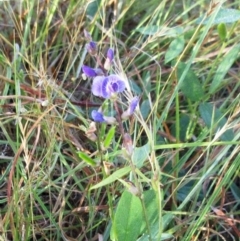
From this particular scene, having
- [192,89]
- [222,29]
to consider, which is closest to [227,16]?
[222,29]

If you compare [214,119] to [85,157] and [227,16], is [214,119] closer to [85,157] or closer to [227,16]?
[227,16]

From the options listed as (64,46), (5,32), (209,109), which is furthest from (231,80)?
(5,32)

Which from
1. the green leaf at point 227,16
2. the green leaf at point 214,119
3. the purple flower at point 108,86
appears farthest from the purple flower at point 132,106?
the green leaf at point 227,16

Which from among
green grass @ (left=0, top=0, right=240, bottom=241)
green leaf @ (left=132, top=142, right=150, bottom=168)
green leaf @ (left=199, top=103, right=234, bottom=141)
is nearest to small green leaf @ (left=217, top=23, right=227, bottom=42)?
green grass @ (left=0, top=0, right=240, bottom=241)

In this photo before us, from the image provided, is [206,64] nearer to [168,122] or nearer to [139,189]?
[168,122]

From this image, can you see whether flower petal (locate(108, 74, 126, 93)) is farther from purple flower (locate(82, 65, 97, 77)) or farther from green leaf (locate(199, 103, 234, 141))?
green leaf (locate(199, 103, 234, 141))

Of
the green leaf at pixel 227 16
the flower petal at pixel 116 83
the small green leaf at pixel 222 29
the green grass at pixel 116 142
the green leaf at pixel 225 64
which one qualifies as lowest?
the green grass at pixel 116 142

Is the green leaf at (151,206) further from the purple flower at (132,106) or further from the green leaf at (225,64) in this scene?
the green leaf at (225,64)
